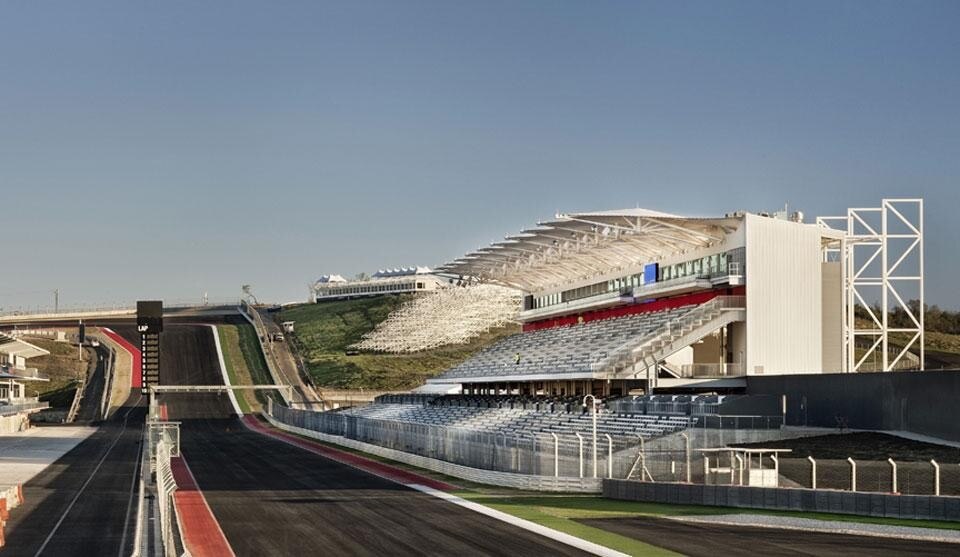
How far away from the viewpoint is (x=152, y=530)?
30.2m

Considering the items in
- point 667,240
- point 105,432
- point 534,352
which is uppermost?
point 667,240

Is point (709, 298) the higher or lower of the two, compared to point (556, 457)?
higher

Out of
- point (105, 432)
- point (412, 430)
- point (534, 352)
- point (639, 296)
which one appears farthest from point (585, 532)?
point (105, 432)

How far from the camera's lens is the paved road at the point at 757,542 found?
2344 centimetres

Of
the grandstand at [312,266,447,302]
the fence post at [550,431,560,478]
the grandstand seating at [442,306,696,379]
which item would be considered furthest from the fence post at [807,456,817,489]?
the grandstand at [312,266,447,302]

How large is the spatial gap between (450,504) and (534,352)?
1634 inches

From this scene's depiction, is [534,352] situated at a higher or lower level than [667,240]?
lower

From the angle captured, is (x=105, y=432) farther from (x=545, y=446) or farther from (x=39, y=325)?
(x=39, y=325)

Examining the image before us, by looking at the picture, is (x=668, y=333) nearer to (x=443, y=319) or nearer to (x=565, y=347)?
(x=565, y=347)

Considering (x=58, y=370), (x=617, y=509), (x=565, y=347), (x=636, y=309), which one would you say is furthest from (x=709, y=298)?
(x=58, y=370)

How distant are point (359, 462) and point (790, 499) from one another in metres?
27.3

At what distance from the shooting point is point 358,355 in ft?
→ 409

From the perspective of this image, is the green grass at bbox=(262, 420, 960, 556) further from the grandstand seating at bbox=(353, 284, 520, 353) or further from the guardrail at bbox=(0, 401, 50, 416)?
the grandstand seating at bbox=(353, 284, 520, 353)

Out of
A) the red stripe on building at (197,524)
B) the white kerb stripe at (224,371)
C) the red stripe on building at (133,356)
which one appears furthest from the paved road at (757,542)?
the red stripe on building at (133,356)
